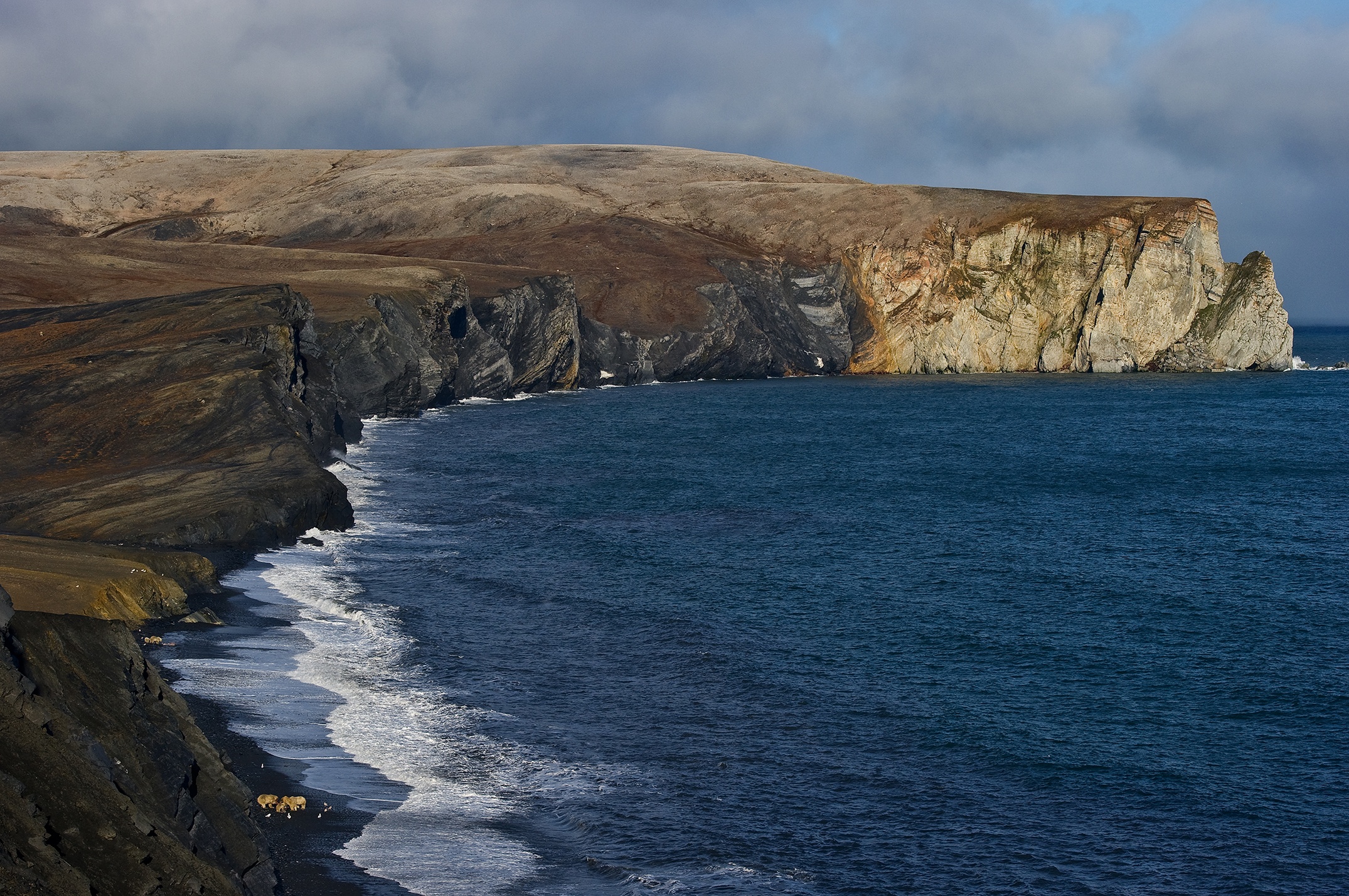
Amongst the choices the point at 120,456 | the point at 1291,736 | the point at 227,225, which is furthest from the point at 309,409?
the point at 227,225

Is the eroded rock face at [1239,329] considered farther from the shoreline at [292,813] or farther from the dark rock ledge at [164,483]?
the shoreline at [292,813]

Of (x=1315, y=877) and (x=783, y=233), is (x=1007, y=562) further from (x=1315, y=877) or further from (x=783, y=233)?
(x=783, y=233)

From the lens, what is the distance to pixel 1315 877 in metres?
18.6

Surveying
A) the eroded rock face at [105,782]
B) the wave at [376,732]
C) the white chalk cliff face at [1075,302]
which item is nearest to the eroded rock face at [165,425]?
the wave at [376,732]

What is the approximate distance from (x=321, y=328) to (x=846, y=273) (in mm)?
71550

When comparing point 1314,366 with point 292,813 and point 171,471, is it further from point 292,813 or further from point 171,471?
point 292,813

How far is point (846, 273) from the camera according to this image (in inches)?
5379

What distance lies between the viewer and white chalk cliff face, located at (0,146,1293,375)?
403ft

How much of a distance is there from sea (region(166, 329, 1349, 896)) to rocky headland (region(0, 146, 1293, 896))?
13.4 ft

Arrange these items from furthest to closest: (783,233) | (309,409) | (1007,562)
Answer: (783,233)
(309,409)
(1007,562)

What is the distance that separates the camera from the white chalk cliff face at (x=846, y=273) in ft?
403

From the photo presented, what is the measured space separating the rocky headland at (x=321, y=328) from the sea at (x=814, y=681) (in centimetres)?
410

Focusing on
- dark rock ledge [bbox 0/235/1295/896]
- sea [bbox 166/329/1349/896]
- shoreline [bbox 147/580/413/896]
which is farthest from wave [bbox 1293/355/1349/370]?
shoreline [bbox 147/580/413/896]

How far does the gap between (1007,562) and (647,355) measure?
83.7 m
